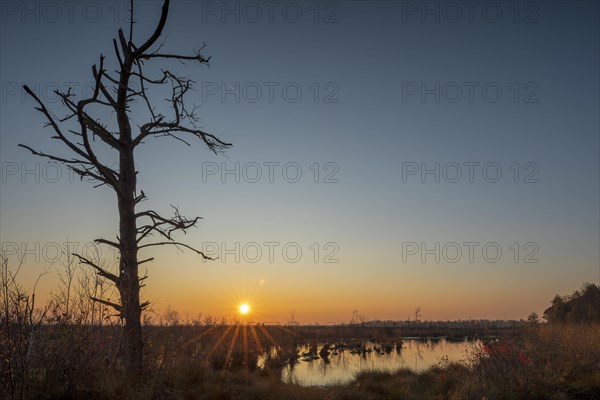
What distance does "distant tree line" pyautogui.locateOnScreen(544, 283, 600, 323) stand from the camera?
3685 cm

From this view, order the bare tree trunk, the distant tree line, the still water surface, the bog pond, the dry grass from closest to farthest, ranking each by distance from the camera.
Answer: the dry grass < the bare tree trunk < the still water surface < the bog pond < the distant tree line

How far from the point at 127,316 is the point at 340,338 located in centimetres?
4113

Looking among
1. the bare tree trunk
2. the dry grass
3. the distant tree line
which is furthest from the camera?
the distant tree line

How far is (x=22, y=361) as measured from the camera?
20.0ft

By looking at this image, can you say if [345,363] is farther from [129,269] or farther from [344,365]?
[129,269]

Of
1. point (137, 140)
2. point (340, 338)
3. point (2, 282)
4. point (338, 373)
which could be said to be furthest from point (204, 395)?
point (340, 338)

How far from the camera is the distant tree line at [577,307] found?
3685 centimetres

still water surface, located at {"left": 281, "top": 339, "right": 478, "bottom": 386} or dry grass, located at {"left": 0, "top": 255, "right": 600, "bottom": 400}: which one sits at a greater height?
dry grass, located at {"left": 0, "top": 255, "right": 600, "bottom": 400}

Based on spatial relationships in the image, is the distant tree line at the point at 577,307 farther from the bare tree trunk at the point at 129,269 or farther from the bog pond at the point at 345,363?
the bare tree trunk at the point at 129,269

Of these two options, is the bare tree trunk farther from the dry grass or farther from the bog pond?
the bog pond

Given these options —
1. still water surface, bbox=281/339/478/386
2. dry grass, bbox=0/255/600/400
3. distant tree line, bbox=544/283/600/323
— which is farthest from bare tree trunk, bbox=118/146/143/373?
distant tree line, bbox=544/283/600/323

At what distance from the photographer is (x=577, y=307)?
128 feet

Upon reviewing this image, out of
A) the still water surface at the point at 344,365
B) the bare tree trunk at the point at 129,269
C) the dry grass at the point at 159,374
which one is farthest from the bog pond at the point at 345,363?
the bare tree trunk at the point at 129,269

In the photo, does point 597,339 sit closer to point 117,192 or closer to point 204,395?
point 204,395
